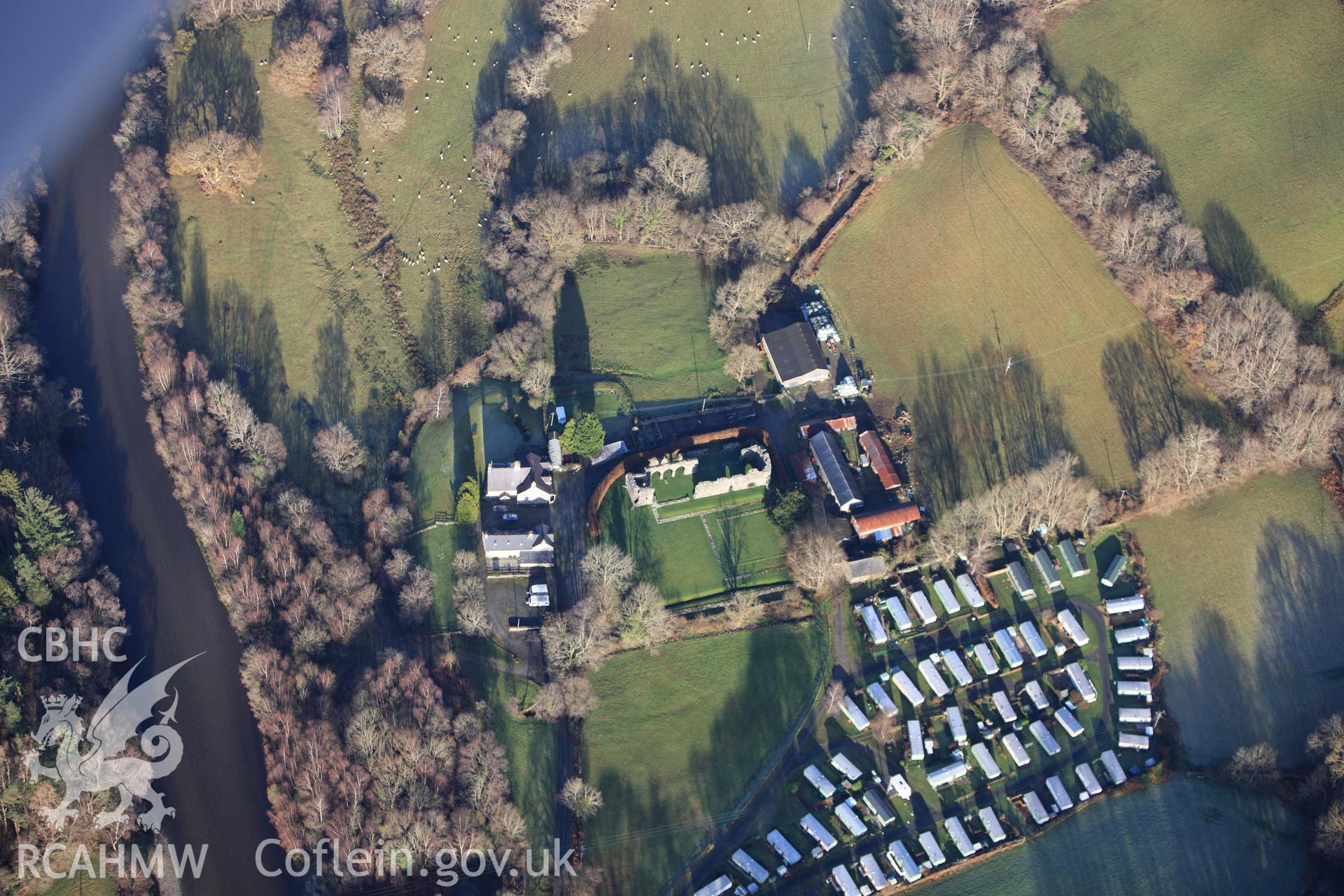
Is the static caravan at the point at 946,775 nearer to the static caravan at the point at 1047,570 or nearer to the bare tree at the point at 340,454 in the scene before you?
the static caravan at the point at 1047,570

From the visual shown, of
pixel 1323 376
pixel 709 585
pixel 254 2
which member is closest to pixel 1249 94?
pixel 1323 376

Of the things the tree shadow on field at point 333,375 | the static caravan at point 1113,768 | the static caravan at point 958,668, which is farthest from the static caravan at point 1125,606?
the tree shadow on field at point 333,375

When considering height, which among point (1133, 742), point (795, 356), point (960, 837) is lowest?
point (960, 837)

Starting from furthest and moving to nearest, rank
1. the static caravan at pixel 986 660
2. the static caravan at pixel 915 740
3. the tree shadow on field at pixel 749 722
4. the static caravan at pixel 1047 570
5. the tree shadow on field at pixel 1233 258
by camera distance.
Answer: the tree shadow on field at pixel 1233 258, the static caravan at pixel 1047 570, the static caravan at pixel 986 660, the static caravan at pixel 915 740, the tree shadow on field at pixel 749 722

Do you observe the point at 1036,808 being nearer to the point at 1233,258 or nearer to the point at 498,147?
the point at 1233,258

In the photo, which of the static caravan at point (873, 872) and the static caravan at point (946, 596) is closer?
the static caravan at point (873, 872)

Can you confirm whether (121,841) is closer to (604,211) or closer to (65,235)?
(65,235)

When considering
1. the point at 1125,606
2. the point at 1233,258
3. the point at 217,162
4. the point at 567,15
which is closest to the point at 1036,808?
the point at 1125,606
